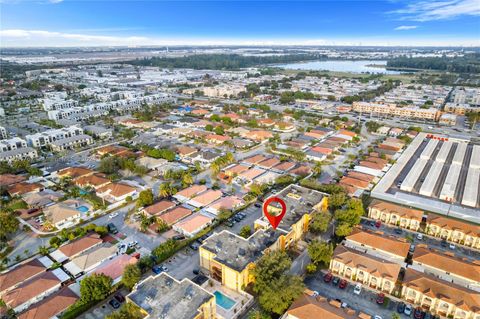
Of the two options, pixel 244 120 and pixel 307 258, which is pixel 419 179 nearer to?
pixel 307 258

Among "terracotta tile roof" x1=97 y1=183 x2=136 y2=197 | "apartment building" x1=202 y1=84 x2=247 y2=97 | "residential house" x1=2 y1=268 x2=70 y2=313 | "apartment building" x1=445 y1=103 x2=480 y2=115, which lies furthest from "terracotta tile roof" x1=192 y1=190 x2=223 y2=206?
"apartment building" x1=445 y1=103 x2=480 y2=115

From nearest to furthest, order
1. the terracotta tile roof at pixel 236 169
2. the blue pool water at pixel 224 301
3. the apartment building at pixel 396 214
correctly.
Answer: the blue pool water at pixel 224 301 → the apartment building at pixel 396 214 → the terracotta tile roof at pixel 236 169

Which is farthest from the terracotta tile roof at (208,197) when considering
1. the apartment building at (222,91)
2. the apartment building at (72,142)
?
the apartment building at (222,91)

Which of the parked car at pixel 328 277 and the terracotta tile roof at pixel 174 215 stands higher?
the terracotta tile roof at pixel 174 215

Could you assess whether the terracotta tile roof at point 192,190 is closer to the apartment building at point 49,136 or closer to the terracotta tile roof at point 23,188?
the terracotta tile roof at point 23,188

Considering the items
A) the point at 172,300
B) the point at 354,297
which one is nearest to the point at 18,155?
the point at 172,300

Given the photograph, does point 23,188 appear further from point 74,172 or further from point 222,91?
point 222,91
